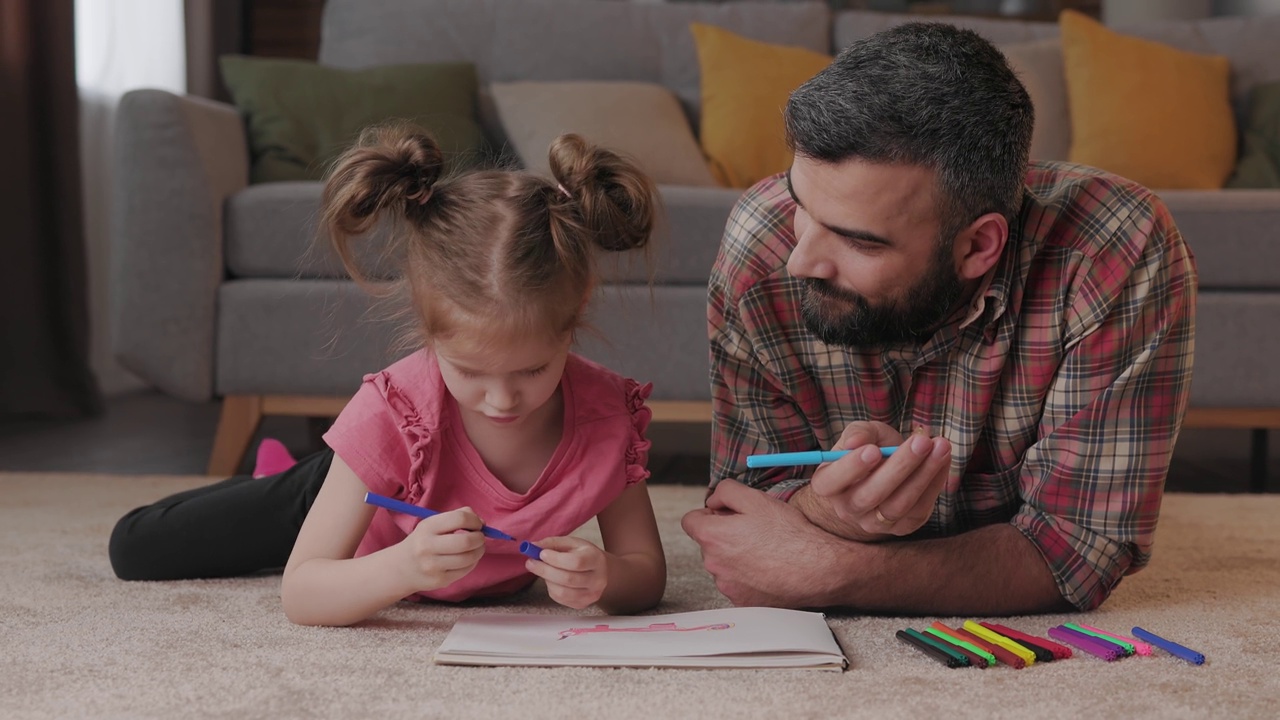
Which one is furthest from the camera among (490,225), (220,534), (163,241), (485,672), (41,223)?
(41,223)

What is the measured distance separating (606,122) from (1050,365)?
1.50m

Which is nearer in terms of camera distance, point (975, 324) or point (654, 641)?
point (654, 641)

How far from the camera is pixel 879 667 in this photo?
100 cm

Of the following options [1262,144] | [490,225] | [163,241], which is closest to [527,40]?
[163,241]

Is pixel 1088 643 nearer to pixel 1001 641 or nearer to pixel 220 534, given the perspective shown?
pixel 1001 641

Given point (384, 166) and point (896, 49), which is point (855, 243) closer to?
point (896, 49)

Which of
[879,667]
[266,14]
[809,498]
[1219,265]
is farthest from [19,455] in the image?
[266,14]

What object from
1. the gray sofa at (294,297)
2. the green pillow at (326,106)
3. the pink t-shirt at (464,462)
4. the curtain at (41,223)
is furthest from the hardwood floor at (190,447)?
the pink t-shirt at (464,462)

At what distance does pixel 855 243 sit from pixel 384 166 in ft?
1.48

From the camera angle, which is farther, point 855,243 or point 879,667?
point 855,243

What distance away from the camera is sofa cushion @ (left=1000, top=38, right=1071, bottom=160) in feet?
8.53

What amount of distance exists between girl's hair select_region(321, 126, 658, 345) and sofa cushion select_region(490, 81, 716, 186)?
1.27 m

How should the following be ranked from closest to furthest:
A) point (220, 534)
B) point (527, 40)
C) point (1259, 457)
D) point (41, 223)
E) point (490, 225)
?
1. point (490, 225)
2. point (220, 534)
3. point (1259, 457)
4. point (527, 40)
5. point (41, 223)

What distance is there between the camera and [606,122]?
2473mm
